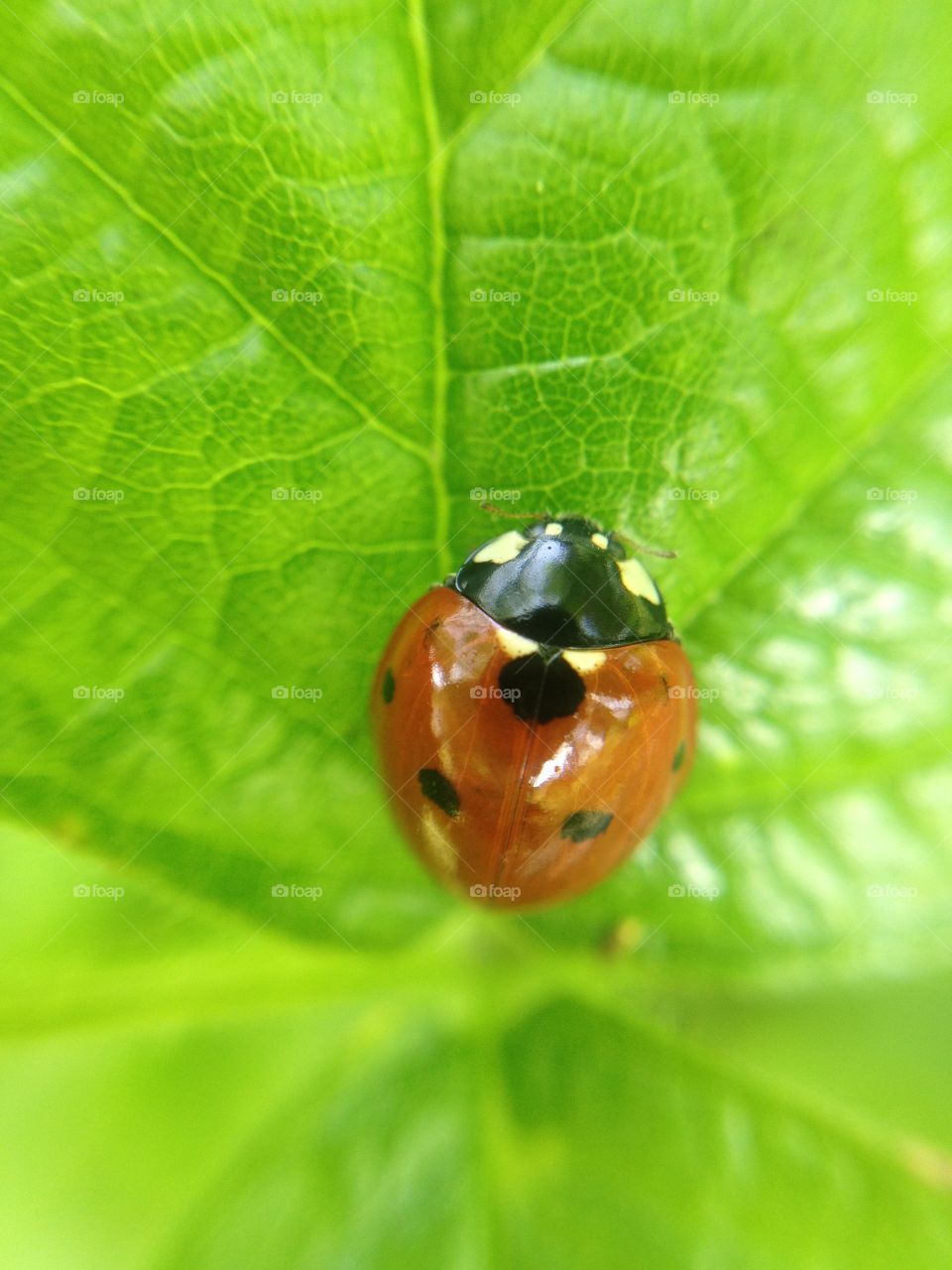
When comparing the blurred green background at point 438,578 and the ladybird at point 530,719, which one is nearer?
the blurred green background at point 438,578

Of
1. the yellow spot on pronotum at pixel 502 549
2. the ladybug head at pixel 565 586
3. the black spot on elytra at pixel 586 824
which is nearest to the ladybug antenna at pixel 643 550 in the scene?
the ladybug head at pixel 565 586

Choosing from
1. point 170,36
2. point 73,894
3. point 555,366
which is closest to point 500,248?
point 555,366

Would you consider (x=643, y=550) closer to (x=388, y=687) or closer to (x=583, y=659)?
(x=583, y=659)

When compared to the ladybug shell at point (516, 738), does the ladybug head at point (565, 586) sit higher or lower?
higher

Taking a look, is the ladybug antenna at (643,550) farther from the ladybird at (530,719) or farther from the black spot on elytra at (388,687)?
the black spot on elytra at (388,687)

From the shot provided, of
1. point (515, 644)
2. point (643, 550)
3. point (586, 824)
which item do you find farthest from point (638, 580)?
point (586, 824)

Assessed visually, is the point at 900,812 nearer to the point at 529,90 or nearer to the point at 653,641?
the point at 653,641
